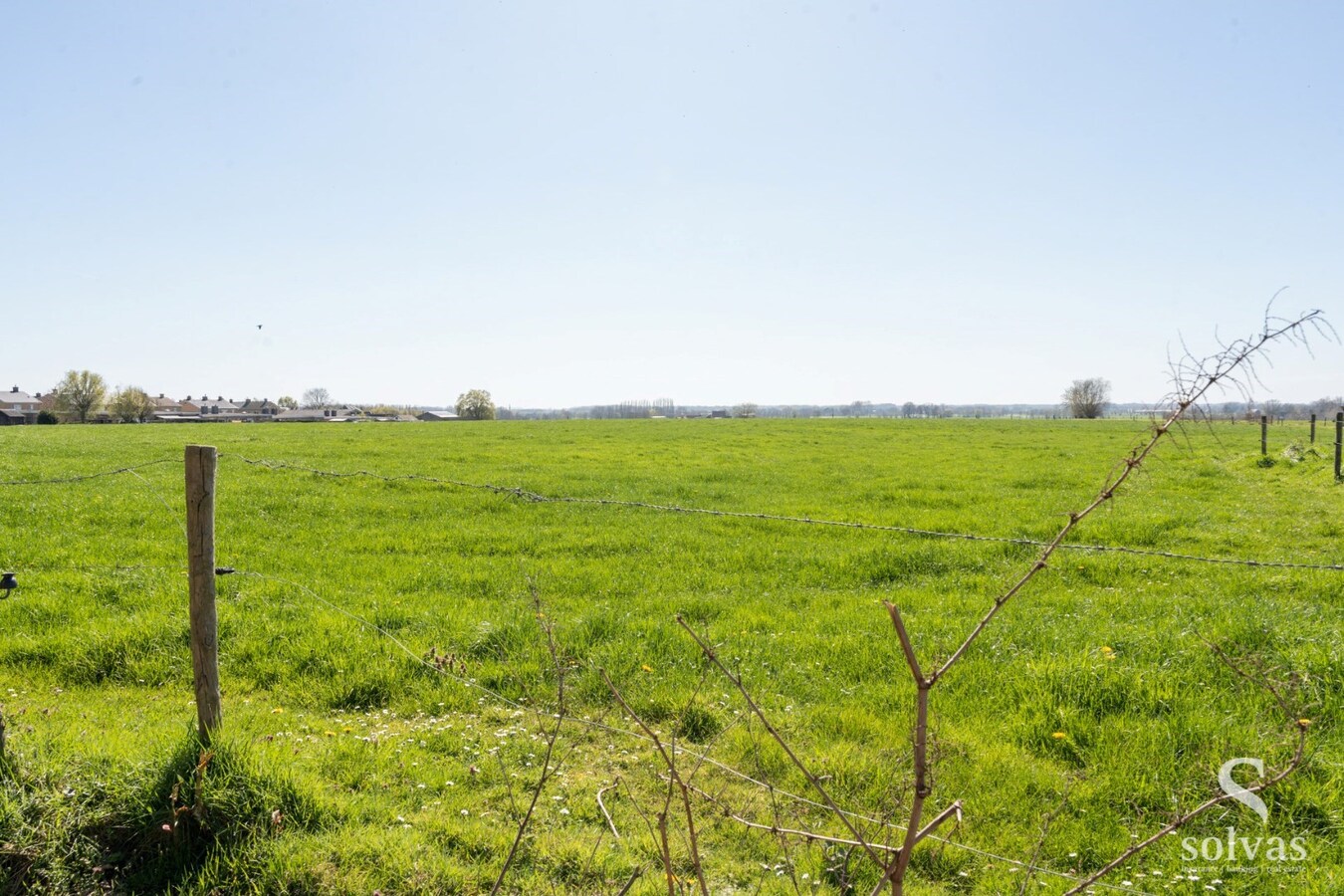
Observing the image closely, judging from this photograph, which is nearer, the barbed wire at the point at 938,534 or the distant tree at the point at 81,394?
the barbed wire at the point at 938,534

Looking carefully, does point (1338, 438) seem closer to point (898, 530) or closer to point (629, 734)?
point (898, 530)

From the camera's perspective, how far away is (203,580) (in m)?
4.54

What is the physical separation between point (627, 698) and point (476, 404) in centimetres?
12902

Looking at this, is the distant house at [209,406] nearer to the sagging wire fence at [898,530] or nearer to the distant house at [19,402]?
the distant house at [19,402]

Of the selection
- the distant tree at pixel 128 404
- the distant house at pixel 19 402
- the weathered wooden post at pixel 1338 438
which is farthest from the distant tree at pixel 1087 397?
the distant house at pixel 19 402

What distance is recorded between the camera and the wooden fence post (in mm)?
4496

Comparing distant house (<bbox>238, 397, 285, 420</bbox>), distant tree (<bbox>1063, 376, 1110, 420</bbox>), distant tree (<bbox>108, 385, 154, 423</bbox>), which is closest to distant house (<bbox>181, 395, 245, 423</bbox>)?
distant house (<bbox>238, 397, 285, 420</bbox>)

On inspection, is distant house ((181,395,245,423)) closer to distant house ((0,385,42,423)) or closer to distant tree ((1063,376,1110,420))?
distant house ((0,385,42,423))

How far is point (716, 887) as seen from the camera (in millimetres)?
4062

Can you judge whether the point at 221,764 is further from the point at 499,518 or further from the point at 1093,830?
the point at 499,518

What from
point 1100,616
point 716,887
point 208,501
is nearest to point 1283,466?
point 1100,616

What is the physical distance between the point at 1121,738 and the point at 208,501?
6147 mm

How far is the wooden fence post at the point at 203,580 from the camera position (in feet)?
14.8

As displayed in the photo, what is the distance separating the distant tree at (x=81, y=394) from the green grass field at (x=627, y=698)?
11558 cm
